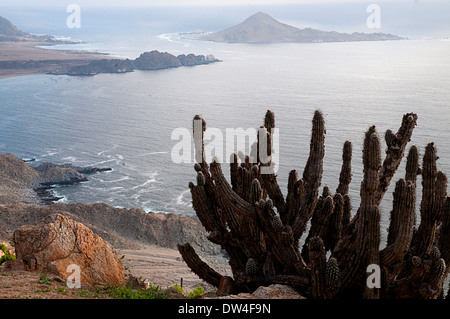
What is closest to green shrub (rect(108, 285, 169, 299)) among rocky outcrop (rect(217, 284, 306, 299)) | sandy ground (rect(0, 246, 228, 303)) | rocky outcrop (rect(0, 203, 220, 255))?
sandy ground (rect(0, 246, 228, 303))

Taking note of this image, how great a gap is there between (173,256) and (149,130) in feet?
180

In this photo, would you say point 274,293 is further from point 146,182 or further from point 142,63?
point 142,63

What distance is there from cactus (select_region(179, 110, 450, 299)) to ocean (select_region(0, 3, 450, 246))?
2177 centimetres

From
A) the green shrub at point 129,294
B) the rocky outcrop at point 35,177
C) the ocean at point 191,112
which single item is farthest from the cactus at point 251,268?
the rocky outcrop at point 35,177

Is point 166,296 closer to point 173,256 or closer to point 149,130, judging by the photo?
point 173,256

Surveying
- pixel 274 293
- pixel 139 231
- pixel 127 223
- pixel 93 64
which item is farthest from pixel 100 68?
pixel 274 293

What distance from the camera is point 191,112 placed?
4402 inches

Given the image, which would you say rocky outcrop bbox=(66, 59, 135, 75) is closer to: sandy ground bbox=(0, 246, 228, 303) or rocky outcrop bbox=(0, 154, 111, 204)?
rocky outcrop bbox=(0, 154, 111, 204)

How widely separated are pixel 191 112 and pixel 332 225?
96.8 m

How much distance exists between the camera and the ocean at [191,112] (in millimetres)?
69250

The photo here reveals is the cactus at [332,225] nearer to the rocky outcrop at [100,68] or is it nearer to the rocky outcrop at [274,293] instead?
the rocky outcrop at [274,293]

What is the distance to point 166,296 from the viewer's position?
16.0 metres

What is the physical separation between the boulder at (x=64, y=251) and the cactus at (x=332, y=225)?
402cm

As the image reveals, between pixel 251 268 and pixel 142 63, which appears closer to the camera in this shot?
pixel 251 268
